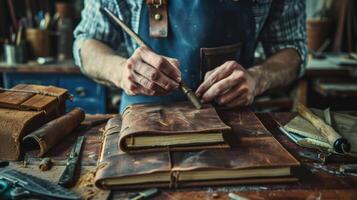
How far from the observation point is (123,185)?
1.02m

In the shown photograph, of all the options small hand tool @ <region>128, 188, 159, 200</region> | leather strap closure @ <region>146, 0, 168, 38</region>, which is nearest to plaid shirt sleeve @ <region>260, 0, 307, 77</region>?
leather strap closure @ <region>146, 0, 168, 38</region>

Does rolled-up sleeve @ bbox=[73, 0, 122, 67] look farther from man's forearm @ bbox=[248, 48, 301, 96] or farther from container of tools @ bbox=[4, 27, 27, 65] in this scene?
container of tools @ bbox=[4, 27, 27, 65]

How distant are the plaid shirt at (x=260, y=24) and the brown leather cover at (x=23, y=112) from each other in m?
0.47

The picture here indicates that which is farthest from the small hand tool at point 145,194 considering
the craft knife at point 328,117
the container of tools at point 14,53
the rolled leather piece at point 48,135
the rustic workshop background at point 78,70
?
the container of tools at point 14,53

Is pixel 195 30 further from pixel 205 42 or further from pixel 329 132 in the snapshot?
pixel 329 132

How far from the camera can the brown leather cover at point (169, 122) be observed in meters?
1.12

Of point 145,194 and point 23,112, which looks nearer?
point 145,194

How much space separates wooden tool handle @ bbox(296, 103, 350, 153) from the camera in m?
1.24

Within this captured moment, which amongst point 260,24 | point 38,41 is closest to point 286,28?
point 260,24

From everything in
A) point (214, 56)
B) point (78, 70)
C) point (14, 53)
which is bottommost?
point (78, 70)

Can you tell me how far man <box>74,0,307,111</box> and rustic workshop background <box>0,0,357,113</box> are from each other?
1.01m

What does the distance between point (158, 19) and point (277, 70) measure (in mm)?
531

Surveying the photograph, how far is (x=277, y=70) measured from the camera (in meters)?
1.85

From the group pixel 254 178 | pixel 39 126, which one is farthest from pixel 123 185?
pixel 39 126
